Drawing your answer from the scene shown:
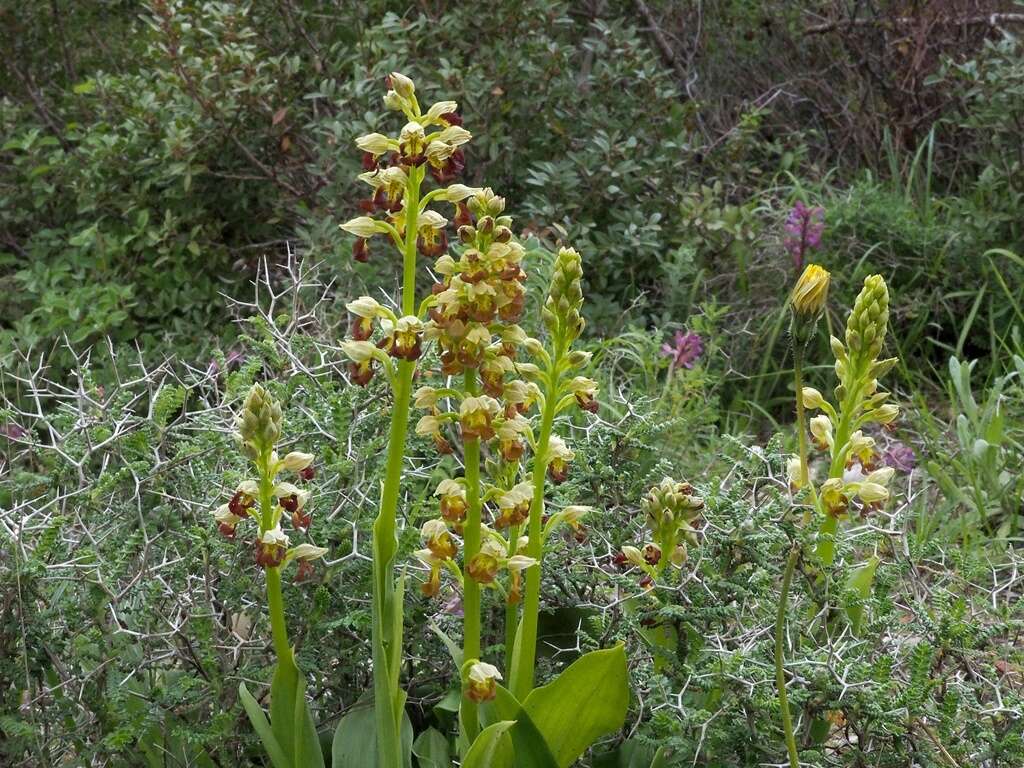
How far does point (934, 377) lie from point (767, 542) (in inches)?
115

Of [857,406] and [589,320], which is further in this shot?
[589,320]

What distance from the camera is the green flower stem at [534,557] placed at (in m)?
1.85

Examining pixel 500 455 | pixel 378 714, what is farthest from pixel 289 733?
pixel 500 455

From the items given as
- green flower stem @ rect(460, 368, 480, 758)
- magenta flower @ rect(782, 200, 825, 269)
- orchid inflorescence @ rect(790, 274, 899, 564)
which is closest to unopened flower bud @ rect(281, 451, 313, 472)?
green flower stem @ rect(460, 368, 480, 758)

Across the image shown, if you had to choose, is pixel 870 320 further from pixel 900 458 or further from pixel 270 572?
pixel 900 458

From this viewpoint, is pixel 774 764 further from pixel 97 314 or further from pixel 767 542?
pixel 97 314

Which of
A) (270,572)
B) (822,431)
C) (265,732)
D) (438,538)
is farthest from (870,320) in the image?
(265,732)

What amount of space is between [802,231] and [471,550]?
3.02m

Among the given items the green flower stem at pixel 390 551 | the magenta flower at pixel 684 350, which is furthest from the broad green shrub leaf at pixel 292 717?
the magenta flower at pixel 684 350

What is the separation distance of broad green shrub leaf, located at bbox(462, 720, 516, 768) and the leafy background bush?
249 millimetres

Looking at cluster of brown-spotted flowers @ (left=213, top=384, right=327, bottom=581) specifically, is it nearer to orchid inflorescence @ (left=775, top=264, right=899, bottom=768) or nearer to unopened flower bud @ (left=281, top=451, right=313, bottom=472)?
unopened flower bud @ (left=281, top=451, right=313, bottom=472)

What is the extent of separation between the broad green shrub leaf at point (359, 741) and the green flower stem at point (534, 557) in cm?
21

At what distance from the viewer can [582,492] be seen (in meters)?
2.51

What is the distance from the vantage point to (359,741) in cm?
206
